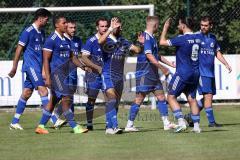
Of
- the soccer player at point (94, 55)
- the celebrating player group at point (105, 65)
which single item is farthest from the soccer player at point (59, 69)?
the soccer player at point (94, 55)

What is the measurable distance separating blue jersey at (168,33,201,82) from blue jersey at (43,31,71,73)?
182 cm

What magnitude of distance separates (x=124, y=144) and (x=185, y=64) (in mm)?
2172

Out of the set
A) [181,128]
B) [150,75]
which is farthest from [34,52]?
[181,128]

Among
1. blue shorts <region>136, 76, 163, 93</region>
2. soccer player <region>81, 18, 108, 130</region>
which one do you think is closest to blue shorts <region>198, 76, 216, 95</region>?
blue shorts <region>136, 76, 163, 93</region>

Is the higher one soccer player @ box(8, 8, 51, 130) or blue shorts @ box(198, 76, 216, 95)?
soccer player @ box(8, 8, 51, 130)

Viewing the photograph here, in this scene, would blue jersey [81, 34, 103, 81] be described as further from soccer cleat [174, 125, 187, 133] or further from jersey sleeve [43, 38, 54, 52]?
soccer cleat [174, 125, 187, 133]

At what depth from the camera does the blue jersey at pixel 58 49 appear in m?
14.0

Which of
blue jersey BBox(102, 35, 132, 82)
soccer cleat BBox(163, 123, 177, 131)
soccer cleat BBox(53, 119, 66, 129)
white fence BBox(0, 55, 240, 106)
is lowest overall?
soccer cleat BBox(163, 123, 177, 131)

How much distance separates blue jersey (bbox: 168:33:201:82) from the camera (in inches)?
536

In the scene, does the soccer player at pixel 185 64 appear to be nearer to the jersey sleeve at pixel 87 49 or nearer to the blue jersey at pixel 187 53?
the blue jersey at pixel 187 53

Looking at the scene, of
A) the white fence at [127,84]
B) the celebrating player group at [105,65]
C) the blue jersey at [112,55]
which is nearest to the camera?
the celebrating player group at [105,65]

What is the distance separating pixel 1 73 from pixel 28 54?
21.7 ft

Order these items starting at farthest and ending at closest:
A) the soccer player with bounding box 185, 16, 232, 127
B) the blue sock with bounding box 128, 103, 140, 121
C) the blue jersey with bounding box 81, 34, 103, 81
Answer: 1. the soccer player with bounding box 185, 16, 232, 127
2. the blue sock with bounding box 128, 103, 140, 121
3. the blue jersey with bounding box 81, 34, 103, 81

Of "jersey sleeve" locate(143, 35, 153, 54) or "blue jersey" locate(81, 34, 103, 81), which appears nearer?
"jersey sleeve" locate(143, 35, 153, 54)
